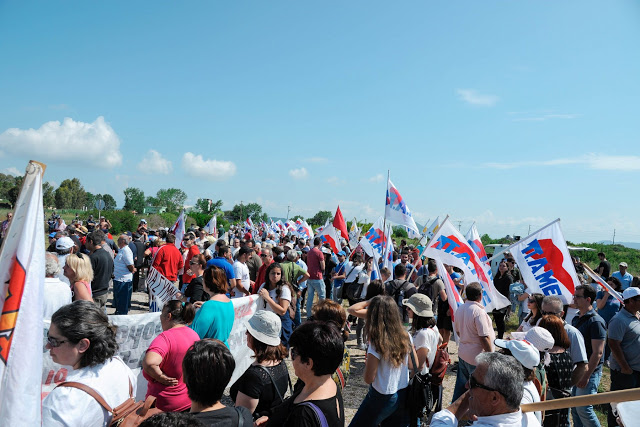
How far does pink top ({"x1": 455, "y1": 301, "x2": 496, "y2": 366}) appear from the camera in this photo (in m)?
5.06

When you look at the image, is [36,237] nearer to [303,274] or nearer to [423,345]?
[423,345]

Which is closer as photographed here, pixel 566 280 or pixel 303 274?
pixel 566 280

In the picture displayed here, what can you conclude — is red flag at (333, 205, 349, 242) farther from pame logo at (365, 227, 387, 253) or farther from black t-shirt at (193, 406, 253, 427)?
black t-shirt at (193, 406, 253, 427)

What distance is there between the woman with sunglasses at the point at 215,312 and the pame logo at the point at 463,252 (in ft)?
12.0

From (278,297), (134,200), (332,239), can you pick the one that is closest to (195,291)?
(278,297)

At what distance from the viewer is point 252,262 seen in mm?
10023

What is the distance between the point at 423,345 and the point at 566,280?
3090 mm

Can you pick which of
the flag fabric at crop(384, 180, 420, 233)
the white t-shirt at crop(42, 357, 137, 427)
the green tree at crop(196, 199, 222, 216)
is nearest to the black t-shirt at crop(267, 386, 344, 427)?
the white t-shirt at crop(42, 357, 137, 427)

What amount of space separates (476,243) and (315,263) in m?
4.04

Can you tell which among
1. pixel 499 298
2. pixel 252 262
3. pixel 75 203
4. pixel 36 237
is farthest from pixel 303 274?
pixel 75 203

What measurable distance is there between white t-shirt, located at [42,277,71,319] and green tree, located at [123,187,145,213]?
281 ft

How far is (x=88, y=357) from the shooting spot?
246 centimetres

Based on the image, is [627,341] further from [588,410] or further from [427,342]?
[427,342]

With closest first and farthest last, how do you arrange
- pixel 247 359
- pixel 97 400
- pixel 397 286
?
1. pixel 97 400
2. pixel 247 359
3. pixel 397 286
